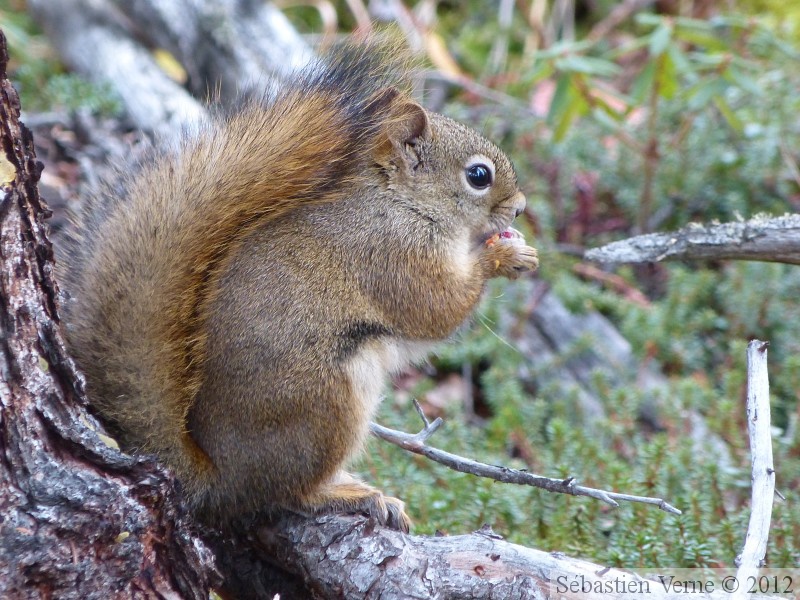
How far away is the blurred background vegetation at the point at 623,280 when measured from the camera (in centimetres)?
196

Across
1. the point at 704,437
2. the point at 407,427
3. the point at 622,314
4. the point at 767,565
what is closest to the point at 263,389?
Answer: the point at 407,427

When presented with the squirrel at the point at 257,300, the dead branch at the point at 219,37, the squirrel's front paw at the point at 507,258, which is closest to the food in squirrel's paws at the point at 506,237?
the squirrel's front paw at the point at 507,258

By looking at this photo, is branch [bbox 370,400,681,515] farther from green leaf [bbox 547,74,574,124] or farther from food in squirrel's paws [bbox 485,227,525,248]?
green leaf [bbox 547,74,574,124]

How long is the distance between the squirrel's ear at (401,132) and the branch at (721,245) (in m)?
0.49

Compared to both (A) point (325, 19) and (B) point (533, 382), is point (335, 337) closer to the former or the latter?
(B) point (533, 382)

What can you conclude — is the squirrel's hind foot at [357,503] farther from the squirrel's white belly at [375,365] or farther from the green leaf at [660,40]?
the green leaf at [660,40]

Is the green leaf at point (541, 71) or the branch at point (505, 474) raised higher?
the green leaf at point (541, 71)

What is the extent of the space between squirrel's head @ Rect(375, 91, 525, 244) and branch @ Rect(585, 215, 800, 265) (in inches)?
16.0

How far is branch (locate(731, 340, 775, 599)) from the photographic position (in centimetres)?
129

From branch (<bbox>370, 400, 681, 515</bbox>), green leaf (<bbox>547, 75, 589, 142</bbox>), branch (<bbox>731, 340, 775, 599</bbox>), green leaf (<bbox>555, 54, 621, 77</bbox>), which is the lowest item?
branch (<bbox>370, 400, 681, 515</bbox>)

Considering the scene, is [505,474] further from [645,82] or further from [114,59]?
[114,59]

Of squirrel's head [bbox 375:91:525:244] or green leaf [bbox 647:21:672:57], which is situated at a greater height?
green leaf [bbox 647:21:672:57]

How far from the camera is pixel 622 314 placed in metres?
2.98

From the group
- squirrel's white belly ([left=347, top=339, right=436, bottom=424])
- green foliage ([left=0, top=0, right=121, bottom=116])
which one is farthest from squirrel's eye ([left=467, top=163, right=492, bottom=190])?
green foliage ([left=0, top=0, right=121, bottom=116])
